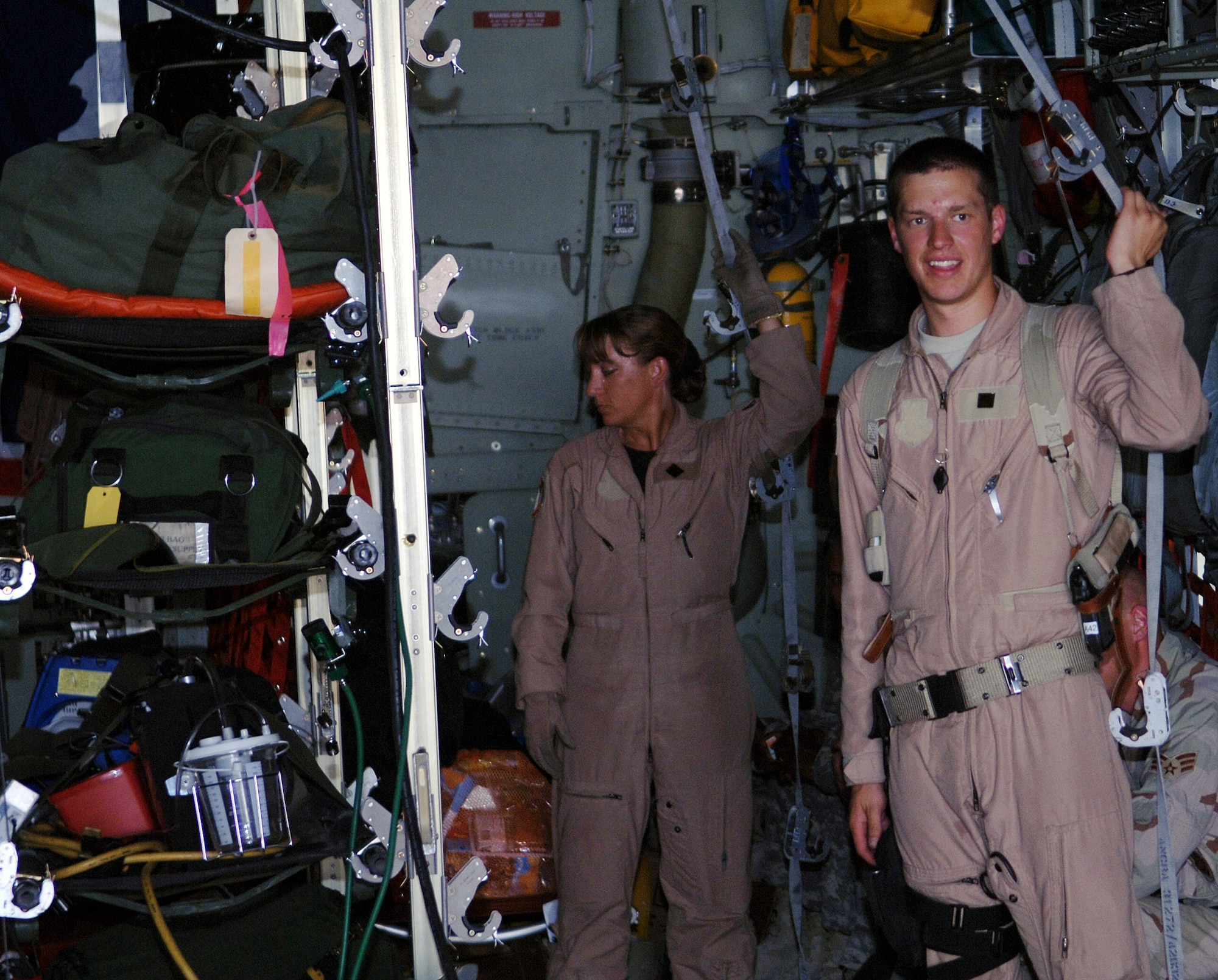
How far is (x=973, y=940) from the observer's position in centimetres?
233

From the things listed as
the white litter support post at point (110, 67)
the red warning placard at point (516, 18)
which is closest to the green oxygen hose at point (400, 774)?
the white litter support post at point (110, 67)

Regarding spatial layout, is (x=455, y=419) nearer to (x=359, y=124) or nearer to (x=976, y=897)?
(x=359, y=124)

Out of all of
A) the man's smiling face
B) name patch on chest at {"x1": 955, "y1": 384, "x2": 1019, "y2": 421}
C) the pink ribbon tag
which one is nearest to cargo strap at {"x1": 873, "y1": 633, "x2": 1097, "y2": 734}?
name patch on chest at {"x1": 955, "y1": 384, "x2": 1019, "y2": 421}

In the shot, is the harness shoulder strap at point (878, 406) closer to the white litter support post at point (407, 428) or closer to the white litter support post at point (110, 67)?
the white litter support post at point (407, 428)

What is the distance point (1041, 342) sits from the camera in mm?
2412

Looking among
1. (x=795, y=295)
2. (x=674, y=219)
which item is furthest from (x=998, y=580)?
(x=674, y=219)

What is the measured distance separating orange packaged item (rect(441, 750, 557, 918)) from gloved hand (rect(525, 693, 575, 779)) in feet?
1.01

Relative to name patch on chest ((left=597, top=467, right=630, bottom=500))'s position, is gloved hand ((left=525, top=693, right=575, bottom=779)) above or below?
below

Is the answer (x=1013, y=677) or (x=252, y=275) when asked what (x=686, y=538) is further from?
(x=252, y=275)

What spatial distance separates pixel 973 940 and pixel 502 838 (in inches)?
70.3

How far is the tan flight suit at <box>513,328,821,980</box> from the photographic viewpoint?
3.38 metres

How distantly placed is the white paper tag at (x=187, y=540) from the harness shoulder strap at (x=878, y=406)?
1.46 m

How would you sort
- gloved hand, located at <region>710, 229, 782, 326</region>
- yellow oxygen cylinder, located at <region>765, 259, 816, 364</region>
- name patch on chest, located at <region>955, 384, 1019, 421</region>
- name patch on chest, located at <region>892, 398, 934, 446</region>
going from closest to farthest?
1. name patch on chest, located at <region>955, 384, 1019, 421</region>
2. name patch on chest, located at <region>892, 398, 934, 446</region>
3. gloved hand, located at <region>710, 229, 782, 326</region>
4. yellow oxygen cylinder, located at <region>765, 259, 816, 364</region>

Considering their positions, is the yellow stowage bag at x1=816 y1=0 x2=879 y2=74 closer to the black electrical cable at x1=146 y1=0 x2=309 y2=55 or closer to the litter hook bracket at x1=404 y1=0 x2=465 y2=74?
the litter hook bracket at x1=404 y1=0 x2=465 y2=74
